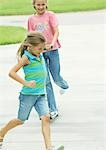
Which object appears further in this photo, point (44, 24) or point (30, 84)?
point (44, 24)

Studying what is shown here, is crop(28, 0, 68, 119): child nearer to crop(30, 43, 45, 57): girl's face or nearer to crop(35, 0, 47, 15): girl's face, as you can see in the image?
crop(35, 0, 47, 15): girl's face

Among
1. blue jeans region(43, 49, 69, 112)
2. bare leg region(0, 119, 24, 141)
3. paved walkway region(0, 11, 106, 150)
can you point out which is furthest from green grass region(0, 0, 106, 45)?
bare leg region(0, 119, 24, 141)

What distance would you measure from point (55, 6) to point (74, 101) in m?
15.6

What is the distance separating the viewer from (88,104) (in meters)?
9.41

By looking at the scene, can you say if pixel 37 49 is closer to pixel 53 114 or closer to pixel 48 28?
pixel 48 28

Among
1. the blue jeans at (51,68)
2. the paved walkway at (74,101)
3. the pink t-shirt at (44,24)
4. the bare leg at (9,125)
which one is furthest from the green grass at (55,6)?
the bare leg at (9,125)

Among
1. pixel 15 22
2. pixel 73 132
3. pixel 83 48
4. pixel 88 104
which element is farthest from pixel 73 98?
pixel 15 22

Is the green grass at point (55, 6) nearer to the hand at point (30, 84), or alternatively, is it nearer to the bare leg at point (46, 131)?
the bare leg at point (46, 131)

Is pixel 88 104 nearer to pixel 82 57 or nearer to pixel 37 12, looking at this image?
pixel 37 12

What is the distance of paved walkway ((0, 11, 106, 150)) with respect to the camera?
766cm

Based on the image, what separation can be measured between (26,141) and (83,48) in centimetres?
710

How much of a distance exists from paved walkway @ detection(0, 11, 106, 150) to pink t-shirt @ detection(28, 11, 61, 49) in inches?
42.8

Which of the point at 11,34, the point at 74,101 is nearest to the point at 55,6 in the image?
the point at 11,34

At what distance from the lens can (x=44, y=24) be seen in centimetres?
816
